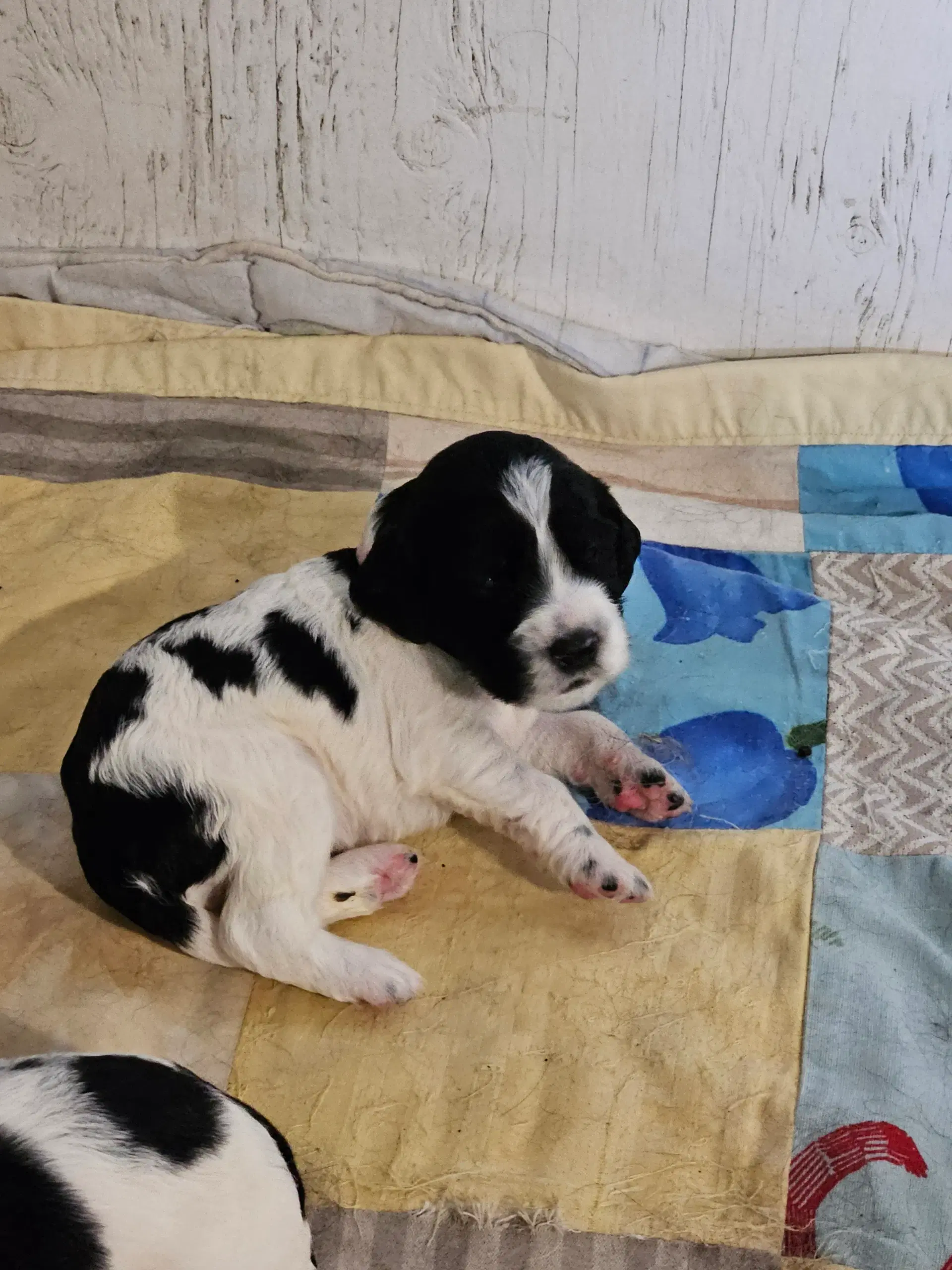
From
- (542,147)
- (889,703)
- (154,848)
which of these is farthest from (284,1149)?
(542,147)

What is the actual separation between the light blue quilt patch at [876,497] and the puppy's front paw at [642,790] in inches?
42.7

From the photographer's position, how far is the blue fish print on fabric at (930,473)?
3695 millimetres

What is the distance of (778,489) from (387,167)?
1.69 meters

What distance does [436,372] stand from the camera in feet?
13.3

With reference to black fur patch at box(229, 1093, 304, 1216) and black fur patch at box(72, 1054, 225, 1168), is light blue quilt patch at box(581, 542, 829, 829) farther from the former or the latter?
black fur patch at box(72, 1054, 225, 1168)

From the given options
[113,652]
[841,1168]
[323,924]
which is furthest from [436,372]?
[841,1168]

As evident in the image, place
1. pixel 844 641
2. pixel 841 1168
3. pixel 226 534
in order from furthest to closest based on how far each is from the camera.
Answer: pixel 226 534
pixel 844 641
pixel 841 1168

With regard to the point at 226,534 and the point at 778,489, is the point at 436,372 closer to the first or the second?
the point at 226,534

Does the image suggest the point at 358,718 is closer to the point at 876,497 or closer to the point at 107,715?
the point at 107,715

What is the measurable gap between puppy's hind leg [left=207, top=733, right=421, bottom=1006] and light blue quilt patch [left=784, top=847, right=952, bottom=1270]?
2.70ft

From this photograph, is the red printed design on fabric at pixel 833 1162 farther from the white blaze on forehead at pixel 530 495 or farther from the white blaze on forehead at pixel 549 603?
the white blaze on forehead at pixel 530 495

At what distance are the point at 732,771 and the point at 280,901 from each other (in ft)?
3.70

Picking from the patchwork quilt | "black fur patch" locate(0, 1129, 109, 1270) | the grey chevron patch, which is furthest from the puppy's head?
→ "black fur patch" locate(0, 1129, 109, 1270)

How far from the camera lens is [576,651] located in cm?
238
